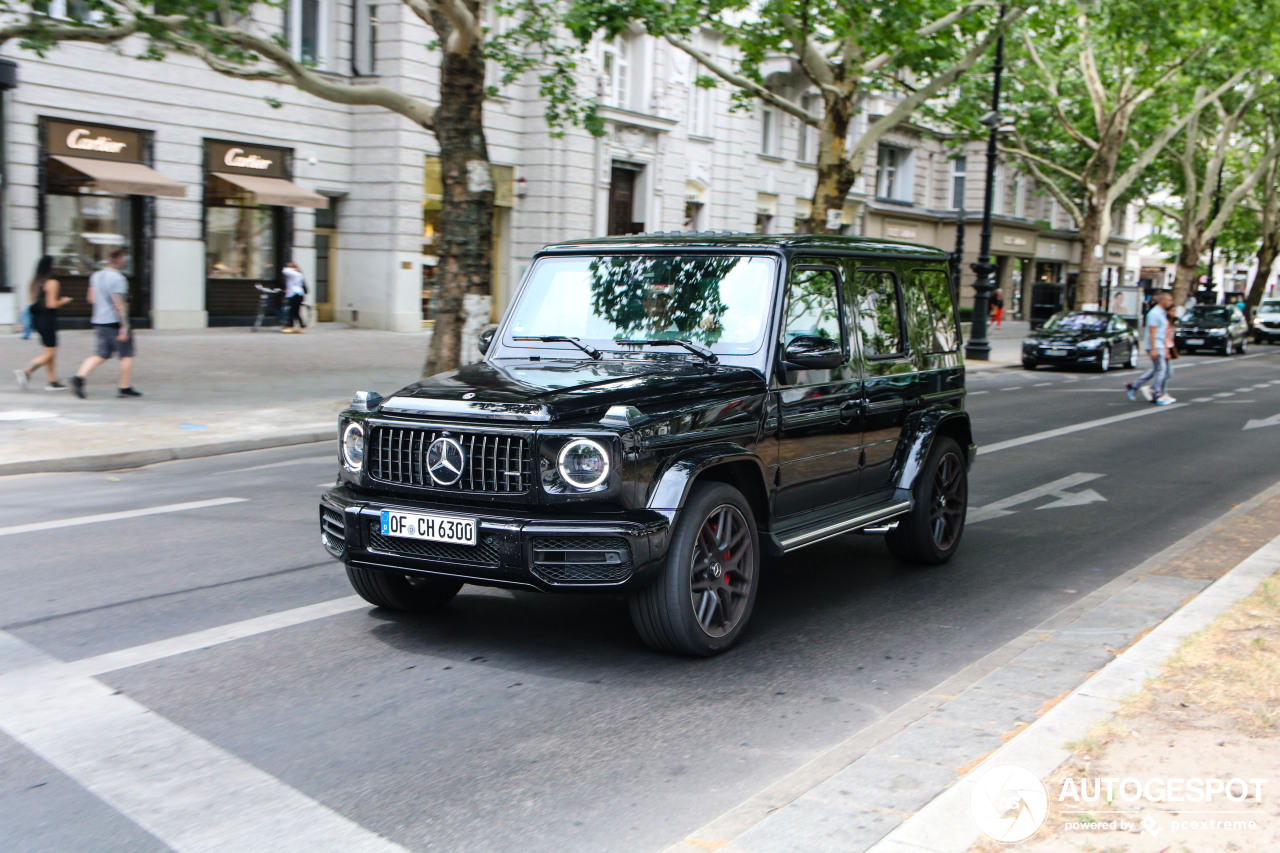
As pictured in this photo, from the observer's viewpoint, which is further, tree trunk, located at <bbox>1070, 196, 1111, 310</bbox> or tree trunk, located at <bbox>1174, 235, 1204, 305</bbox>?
tree trunk, located at <bbox>1174, 235, 1204, 305</bbox>

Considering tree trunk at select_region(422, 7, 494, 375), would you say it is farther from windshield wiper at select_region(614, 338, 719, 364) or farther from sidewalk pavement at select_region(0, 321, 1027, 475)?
windshield wiper at select_region(614, 338, 719, 364)

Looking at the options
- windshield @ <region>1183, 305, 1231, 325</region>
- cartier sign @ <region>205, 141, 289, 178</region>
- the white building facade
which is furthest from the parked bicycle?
windshield @ <region>1183, 305, 1231, 325</region>

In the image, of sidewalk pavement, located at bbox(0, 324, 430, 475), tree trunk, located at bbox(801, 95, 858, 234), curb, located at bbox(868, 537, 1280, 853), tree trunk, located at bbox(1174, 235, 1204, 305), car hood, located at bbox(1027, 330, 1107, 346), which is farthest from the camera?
tree trunk, located at bbox(1174, 235, 1204, 305)

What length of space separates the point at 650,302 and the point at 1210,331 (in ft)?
123

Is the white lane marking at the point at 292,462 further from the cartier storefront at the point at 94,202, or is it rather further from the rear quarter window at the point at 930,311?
the cartier storefront at the point at 94,202

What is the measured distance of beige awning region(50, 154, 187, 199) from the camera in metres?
22.7

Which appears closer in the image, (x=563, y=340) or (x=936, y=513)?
(x=563, y=340)

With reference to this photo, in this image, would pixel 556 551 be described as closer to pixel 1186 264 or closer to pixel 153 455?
pixel 153 455

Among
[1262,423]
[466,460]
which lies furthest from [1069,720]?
[1262,423]

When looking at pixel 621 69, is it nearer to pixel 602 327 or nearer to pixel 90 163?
pixel 90 163

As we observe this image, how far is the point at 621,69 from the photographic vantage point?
34.0m

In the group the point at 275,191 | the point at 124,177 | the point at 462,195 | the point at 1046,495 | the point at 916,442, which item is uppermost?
the point at 275,191

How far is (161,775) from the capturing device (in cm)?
406

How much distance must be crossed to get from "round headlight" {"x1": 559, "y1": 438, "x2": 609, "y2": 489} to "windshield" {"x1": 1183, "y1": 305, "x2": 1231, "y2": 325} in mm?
39167
